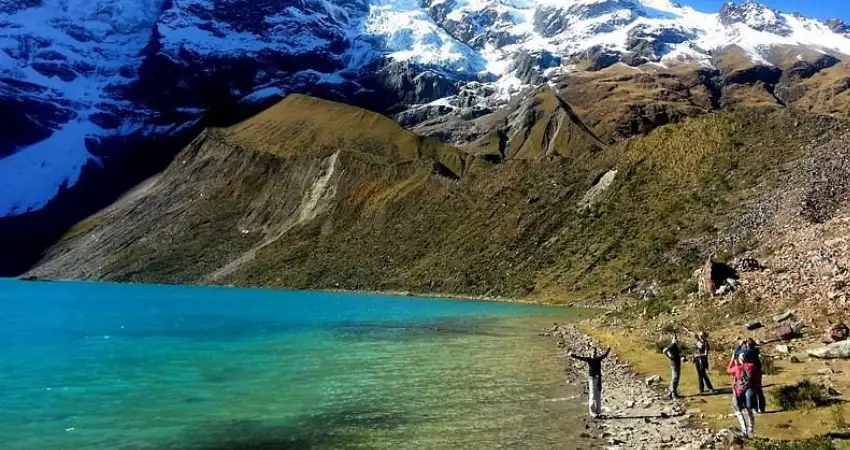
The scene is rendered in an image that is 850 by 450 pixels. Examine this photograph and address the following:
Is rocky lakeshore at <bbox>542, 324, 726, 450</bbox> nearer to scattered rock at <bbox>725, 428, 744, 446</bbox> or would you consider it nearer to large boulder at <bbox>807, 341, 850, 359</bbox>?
scattered rock at <bbox>725, 428, 744, 446</bbox>

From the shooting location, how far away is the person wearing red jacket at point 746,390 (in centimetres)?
1941

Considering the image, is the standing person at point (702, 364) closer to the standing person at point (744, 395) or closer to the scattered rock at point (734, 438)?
the standing person at point (744, 395)

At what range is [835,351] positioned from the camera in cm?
2727

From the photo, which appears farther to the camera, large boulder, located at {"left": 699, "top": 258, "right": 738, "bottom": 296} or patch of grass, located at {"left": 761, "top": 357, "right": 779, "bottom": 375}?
large boulder, located at {"left": 699, "top": 258, "right": 738, "bottom": 296}

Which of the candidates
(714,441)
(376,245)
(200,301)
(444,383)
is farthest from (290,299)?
(714,441)

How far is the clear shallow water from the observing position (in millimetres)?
22656

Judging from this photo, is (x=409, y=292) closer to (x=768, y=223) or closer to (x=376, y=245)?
(x=376, y=245)

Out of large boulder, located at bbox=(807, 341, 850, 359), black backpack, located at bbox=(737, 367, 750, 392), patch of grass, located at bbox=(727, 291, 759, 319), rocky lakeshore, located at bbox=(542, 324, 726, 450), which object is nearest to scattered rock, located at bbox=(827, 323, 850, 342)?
large boulder, located at bbox=(807, 341, 850, 359)

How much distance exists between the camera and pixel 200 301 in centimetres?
9700

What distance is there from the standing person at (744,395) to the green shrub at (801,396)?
2392mm

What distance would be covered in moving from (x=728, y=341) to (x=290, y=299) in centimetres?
7190

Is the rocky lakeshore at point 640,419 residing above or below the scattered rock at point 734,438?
below

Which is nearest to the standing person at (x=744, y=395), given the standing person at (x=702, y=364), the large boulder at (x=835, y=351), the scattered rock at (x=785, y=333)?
the standing person at (x=702, y=364)

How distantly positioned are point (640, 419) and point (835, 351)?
30.6 ft
